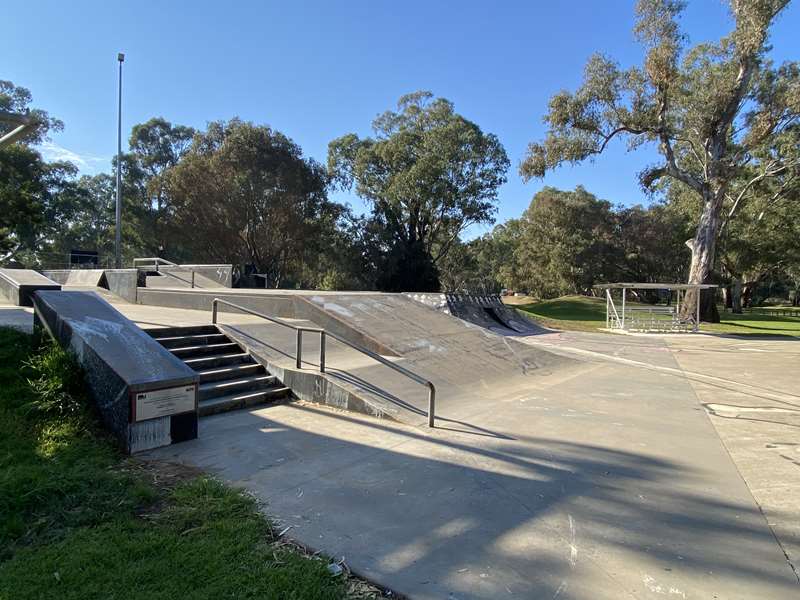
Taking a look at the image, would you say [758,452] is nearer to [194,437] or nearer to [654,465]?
[654,465]

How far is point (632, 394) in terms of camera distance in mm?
8180

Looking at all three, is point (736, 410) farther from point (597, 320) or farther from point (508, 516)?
point (597, 320)

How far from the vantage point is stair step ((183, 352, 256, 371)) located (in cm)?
700

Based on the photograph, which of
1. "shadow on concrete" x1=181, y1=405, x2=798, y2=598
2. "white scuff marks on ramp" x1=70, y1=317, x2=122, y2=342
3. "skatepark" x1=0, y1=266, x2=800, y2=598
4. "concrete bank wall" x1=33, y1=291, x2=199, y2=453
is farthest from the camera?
"white scuff marks on ramp" x1=70, y1=317, x2=122, y2=342

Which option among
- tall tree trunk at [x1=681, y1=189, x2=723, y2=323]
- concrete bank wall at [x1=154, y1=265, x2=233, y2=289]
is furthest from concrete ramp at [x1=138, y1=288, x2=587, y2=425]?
tall tree trunk at [x1=681, y1=189, x2=723, y2=323]

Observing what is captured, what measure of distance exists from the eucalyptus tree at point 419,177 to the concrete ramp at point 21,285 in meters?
25.9

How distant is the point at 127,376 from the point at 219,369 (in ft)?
8.26

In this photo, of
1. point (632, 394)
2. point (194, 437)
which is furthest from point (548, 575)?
point (632, 394)

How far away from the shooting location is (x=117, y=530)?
303cm

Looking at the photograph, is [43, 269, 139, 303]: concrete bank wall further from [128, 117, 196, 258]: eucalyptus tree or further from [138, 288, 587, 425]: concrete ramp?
[128, 117, 196, 258]: eucalyptus tree

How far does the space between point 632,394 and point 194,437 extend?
274 inches

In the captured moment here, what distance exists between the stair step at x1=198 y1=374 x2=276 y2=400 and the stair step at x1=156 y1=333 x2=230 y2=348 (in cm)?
117

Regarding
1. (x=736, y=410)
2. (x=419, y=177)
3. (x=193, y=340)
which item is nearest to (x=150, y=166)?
(x=419, y=177)

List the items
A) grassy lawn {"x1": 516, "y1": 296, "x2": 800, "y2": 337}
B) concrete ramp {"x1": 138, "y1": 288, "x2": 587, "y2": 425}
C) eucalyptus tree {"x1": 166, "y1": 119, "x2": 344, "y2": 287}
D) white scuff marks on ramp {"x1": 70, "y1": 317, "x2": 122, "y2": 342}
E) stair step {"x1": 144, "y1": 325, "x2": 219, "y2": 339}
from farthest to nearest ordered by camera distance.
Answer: eucalyptus tree {"x1": 166, "y1": 119, "x2": 344, "y2": 287}, grassy lawn {"x1": 516, "y1": 296, "x2": 800, "y2": 337}, stair step {"x1": 144, "y1": 325, "x2": 219, "y2": 339}, concrete ramp {"x1": 138, "y1": 288, "x2": 587, "y2": 425}, white scuff marks on ramp {"x1": 70, "y1": 317, "x2": 122, "y2": 342}
